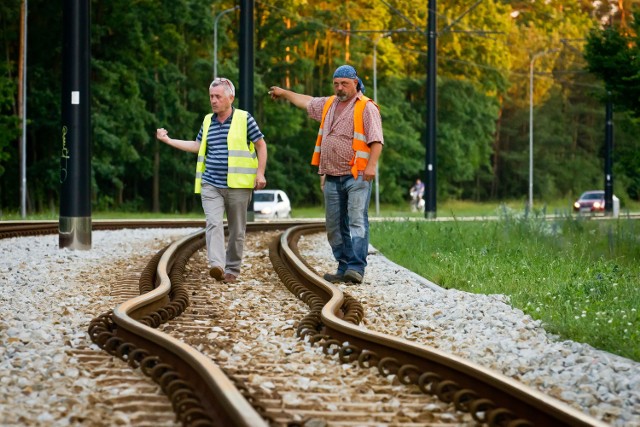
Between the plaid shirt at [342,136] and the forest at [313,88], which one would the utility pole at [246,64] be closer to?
the forest at [313,88]

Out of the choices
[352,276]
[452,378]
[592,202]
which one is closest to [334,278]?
[352,276]

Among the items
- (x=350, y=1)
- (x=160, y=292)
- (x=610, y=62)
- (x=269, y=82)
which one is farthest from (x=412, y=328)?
(x=350, y=1)

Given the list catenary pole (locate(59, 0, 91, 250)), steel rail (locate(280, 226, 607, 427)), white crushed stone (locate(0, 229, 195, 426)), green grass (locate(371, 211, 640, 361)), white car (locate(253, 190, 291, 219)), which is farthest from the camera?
white car (locate(253, 190, 291, 219))

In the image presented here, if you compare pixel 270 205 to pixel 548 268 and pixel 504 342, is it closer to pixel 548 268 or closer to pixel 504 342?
pixel 548 268

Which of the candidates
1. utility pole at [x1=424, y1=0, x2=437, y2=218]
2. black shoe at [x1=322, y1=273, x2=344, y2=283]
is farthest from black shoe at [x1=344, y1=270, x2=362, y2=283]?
utility pole at [x1=424, y1=0, x2=437, y2=218]

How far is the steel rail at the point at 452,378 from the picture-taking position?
17.1 ft

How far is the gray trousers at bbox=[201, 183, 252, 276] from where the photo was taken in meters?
12.0

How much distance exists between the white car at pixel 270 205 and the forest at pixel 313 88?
5.55 metres

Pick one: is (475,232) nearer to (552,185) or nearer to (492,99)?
(492,99)

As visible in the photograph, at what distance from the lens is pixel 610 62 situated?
23453mm

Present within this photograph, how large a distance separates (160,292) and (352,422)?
4.35 meters

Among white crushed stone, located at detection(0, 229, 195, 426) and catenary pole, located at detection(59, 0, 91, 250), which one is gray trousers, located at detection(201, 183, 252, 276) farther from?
catenary pole, located at detection(59, 0, 91, 250)

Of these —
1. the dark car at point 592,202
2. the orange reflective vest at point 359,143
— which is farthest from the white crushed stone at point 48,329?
the dark car at point 592,202

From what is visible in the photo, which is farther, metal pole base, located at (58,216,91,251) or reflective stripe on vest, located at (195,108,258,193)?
metal pole base, located at (58,216,91,251)
